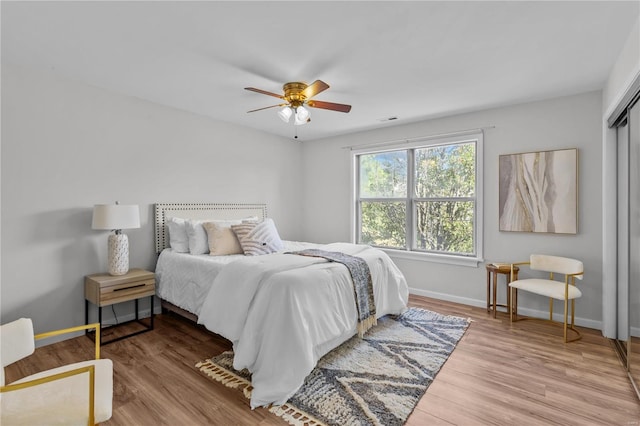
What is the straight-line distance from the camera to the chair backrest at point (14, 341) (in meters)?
A: 1.41

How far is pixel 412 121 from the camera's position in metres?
4.21

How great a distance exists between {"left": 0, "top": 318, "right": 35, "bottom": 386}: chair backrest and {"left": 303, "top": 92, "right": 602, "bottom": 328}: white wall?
395 centimetres

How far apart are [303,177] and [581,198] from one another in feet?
12.7

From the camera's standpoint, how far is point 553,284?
3.06 meters

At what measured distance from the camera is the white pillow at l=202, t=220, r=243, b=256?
11.0 ft

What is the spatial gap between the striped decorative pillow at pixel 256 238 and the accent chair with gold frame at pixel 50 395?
194 cm

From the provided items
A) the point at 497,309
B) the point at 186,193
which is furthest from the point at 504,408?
the point at 186,193

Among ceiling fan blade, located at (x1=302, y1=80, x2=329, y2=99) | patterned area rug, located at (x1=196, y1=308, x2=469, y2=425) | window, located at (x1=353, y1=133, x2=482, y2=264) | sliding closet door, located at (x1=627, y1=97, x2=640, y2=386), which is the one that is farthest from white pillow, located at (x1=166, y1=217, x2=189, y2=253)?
sliding closet door, located at (x1=627, y1=97, x2=640, y2=386)

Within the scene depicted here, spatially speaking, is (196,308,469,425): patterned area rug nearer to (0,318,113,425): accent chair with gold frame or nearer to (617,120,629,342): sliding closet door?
(0,318,113,425): accent chair with gold frame

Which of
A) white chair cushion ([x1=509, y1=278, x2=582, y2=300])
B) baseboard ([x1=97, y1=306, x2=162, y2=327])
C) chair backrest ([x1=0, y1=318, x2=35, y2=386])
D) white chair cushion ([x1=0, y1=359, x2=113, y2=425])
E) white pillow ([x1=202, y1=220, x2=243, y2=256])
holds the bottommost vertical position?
baseboard ([x1=97, y1=306, x2=162, y2=327])

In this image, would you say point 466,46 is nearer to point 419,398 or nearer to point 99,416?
point 419,398

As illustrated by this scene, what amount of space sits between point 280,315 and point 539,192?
3128mm

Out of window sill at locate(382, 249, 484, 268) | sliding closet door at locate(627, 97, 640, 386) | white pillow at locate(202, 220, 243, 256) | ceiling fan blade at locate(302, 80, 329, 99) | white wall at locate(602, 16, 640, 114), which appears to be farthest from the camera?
window sill at locate(382, 249, 484, 268)

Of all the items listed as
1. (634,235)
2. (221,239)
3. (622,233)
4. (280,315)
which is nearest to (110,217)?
(221,239)
